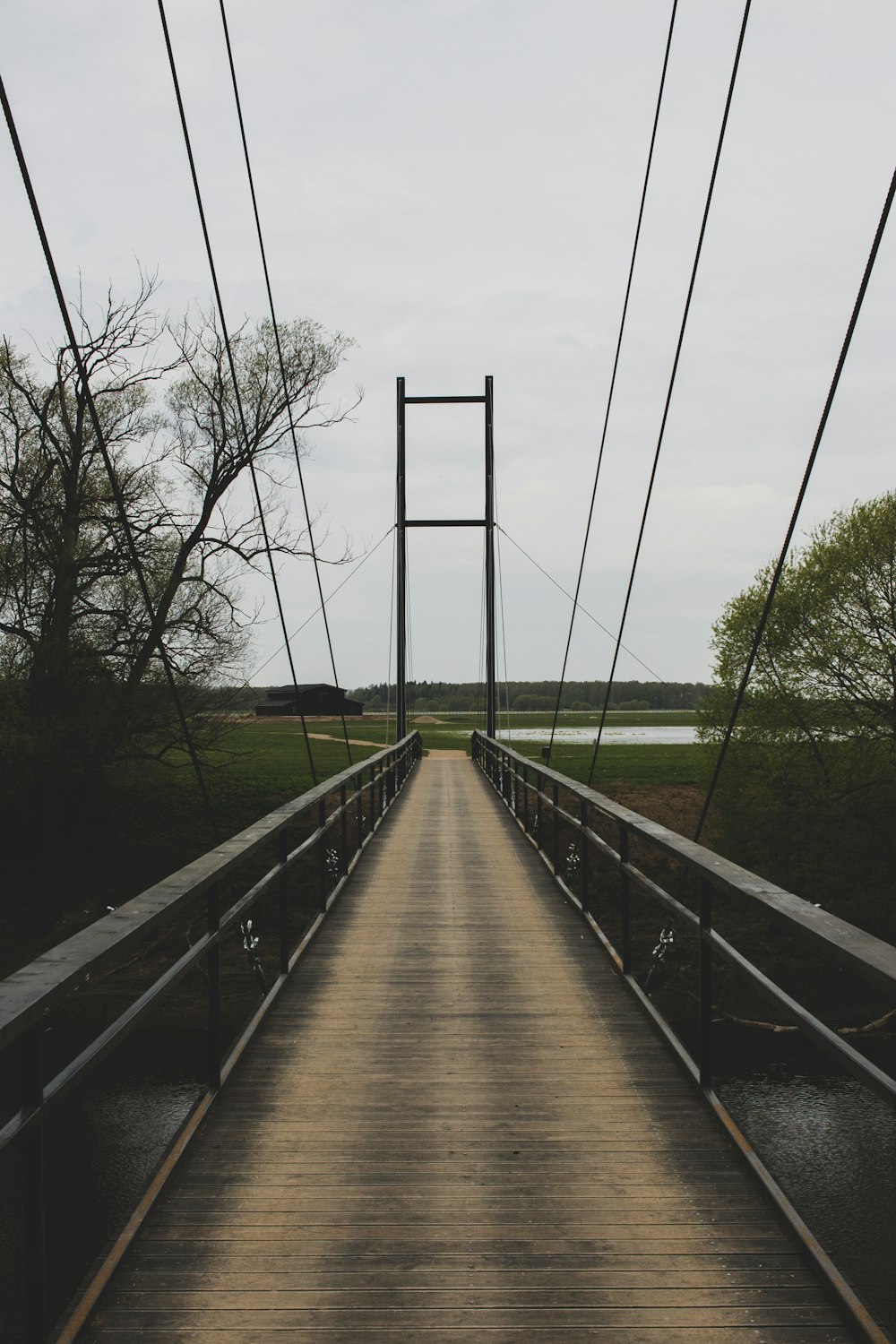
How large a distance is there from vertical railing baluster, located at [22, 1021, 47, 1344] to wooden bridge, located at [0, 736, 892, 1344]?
0.05 ft

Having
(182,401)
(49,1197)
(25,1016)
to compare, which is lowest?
(49,1197)

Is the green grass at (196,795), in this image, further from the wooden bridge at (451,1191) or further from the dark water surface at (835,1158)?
the wooden bridge at (451,1191)

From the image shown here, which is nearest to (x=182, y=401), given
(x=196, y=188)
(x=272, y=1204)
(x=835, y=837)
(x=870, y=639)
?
(x=196, y=188)

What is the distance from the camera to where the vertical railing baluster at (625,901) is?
4113 millimetres

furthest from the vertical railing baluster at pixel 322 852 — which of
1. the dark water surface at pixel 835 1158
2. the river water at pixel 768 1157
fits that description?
the dark water surface at pixel 835 1158

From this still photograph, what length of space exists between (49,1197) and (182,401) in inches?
440

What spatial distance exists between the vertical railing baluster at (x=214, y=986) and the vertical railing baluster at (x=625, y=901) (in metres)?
1.70

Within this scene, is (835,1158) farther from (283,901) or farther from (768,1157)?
(283,901)

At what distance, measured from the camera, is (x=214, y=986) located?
9.78 feet

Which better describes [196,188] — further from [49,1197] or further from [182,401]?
[182,401]

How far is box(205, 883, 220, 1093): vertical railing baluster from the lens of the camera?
2.94 meters

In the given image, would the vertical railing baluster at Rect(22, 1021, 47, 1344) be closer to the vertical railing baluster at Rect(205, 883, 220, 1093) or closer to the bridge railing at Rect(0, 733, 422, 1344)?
the bridge railing at Rect(0, 733, 422, 1344)

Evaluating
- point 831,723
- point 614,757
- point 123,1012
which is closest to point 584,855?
point 123,1012

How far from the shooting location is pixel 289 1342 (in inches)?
72.9
